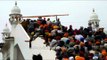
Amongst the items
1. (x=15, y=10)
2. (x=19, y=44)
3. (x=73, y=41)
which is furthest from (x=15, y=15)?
(x=73, y=41)

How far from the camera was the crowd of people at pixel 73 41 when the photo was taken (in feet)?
39.2

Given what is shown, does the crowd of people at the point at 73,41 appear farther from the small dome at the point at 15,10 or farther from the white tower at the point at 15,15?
the small dome at the point at 15,10

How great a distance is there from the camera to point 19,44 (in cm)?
2144

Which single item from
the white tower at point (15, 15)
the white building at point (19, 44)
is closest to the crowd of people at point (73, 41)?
the white building at point (19, 44)

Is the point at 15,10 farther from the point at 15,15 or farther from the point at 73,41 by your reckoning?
the point at 73,41

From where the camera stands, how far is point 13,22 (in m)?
27.0

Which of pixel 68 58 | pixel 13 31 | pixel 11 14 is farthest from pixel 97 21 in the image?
pixel 68 58

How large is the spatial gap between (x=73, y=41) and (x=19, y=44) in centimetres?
859

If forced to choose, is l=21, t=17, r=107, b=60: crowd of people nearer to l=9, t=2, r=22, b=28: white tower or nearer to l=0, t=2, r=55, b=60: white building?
l=0, t=2, r=55, b=60: white building

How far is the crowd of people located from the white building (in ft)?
1.08

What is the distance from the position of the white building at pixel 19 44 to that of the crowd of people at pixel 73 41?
328 millimetres

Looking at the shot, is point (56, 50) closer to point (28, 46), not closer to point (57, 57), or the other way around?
point (57, 57)

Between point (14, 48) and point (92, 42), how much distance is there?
43.6ft

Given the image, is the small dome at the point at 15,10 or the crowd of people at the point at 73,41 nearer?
the crowd of people at the point at 73,41
